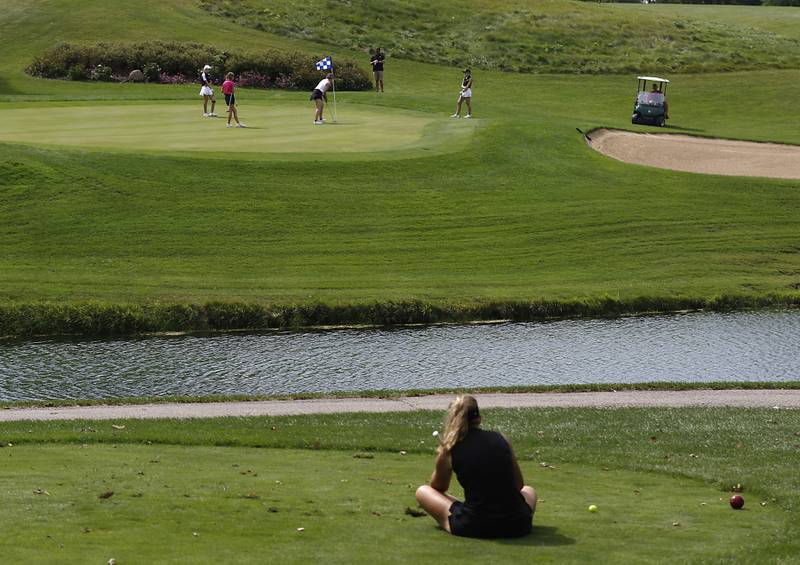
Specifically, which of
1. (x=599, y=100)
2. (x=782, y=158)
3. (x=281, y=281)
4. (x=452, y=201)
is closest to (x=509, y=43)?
(x=599, y=100)

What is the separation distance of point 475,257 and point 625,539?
2368 cm

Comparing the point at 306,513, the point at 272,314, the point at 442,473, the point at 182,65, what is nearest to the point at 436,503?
the point at 442,473

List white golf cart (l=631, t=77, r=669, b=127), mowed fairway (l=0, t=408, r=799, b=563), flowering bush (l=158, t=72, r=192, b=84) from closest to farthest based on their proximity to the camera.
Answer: mowed fairway (l=0, t=408, r=799, b=563), white golf cart (l=631, t=77, r=669, b=127), flowering bush (l=158, t=72, r=192, b=84)

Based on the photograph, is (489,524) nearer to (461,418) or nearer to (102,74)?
(461,418)

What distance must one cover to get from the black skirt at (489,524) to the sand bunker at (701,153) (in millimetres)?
34239

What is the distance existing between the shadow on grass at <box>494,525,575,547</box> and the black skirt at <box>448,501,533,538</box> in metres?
0.07

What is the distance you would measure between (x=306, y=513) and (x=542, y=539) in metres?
2.20

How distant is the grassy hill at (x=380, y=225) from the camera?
3119 cm

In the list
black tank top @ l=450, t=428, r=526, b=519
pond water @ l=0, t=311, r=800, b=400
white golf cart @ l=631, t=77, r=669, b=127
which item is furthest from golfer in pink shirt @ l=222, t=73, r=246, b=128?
black tank top @ l=450, t=428, r=526, b=519

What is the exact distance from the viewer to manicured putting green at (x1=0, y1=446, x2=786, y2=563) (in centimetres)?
1019

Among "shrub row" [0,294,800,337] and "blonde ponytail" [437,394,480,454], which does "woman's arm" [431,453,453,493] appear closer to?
"blonde ponytail" [437,394,480,454]

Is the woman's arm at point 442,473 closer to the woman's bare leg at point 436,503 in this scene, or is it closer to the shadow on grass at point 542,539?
the woman's bare leg at point 436,503

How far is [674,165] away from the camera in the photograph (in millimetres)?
44500

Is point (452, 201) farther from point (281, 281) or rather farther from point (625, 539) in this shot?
point (625, 539)
